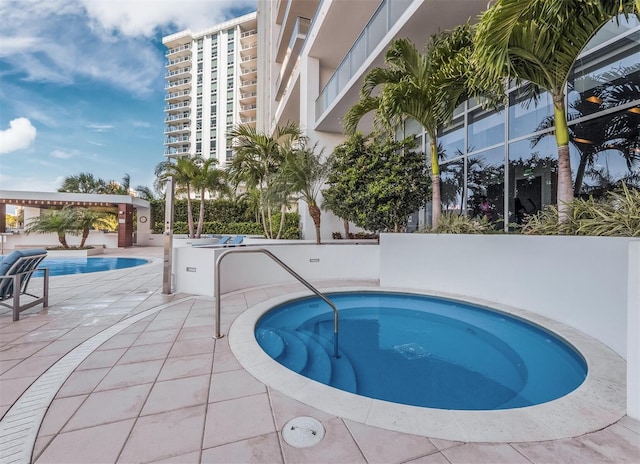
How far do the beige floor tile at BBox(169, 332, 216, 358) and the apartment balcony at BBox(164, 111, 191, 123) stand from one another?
49.7 metres

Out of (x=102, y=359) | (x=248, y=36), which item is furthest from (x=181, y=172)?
(x=248, y=36)

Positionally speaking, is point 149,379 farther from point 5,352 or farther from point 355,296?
point 355,296

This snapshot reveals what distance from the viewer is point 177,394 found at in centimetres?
237

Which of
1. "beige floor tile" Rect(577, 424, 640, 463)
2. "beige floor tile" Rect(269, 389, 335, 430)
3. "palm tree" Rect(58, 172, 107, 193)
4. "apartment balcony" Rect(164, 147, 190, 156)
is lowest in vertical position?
"beige floor tile" Rect(269, 389, 335, 430)

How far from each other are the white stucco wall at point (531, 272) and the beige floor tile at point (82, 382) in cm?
517

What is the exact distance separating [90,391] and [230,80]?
4908cm

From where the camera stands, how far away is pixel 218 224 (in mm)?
18703

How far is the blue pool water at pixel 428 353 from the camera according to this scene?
2.86 m

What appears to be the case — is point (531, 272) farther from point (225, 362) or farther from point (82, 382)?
point (82, 382)

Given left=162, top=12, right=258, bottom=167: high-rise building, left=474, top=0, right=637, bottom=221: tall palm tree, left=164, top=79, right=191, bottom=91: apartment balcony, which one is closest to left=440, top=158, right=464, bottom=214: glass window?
left=474, top=0, right=637, bottom=221: tall palm tree

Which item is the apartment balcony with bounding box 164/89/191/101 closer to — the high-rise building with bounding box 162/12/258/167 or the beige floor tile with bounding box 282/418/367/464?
the high-rise building with bounding box 162/12/258/167

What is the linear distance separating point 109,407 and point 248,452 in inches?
48.7

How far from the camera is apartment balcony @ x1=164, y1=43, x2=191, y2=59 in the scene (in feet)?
154

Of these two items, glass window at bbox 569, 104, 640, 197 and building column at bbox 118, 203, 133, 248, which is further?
building column at bbox 118, 203, 133, 248
